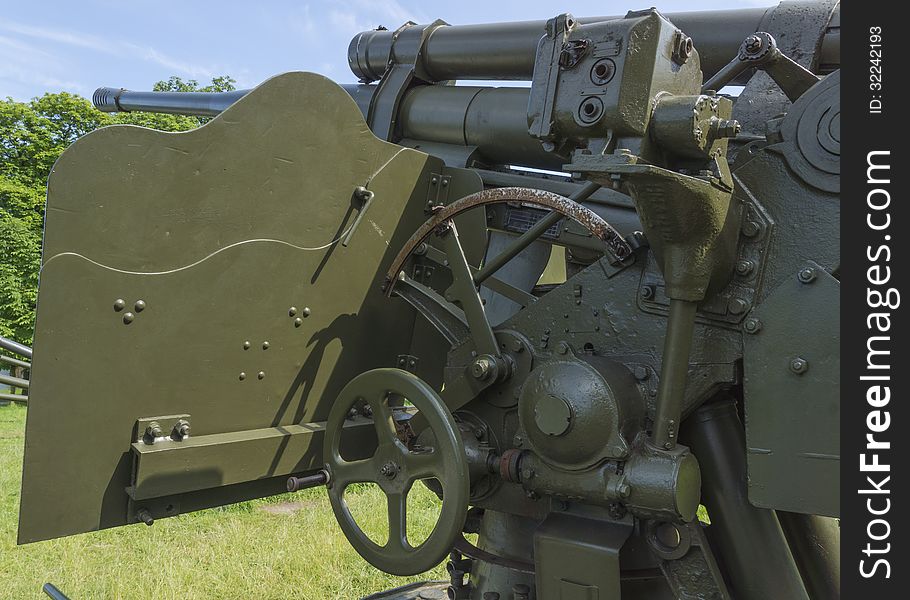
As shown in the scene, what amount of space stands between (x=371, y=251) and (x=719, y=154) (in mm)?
1561

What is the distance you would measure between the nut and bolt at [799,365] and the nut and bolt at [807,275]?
0.72 ft

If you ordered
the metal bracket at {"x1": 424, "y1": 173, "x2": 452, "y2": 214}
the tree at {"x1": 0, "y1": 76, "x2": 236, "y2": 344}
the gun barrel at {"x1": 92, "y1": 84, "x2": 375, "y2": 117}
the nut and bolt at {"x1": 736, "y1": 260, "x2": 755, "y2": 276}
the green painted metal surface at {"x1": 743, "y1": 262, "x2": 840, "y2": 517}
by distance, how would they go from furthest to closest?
1. the tree at {"x1": 0, "y1": 76, "x2": 236, "y2": 344}
2. the gun barrel at {"x1": 92, "y1": 84, "x2": 375, "y2": 117}
3. the metal bracket at {"x1": 424, "y1": 173, "x2": 452, "y2": 214}
4. the nut and bolt at {"x1": 736, "y1": 260, "x2": 755, "y2": 276}
5. the green painted metal surface at {"x1": 743, "y1": 262, "x2": 840, "y2": 517}

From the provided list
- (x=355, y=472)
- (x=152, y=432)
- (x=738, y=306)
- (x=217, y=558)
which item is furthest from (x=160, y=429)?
(x=217, y=558)

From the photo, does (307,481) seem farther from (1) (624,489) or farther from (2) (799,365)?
(2) (799,365)

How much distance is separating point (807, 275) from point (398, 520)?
148 cm

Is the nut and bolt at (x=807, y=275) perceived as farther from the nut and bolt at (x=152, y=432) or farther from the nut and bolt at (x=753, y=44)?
the nut and bolt at (x=152, y=432)

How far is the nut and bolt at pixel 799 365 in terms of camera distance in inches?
87.6

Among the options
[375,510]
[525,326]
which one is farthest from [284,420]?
[375,510]

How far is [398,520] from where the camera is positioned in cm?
265

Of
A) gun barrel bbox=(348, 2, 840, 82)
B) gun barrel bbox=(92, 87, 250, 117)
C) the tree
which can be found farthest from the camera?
the tree

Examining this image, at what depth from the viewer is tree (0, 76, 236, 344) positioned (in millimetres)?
15867

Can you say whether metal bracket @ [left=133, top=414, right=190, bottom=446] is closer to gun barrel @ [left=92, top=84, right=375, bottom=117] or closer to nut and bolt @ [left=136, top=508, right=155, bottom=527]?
nut and bolt @ [left=136, top=508, right=155, bottom=527]

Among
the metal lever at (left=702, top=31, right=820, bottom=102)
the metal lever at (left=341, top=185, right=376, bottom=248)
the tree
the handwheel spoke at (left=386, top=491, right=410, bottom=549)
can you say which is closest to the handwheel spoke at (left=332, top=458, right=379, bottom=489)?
the handwheel spoke at (left=386, top=491, right=410, bottom=549)

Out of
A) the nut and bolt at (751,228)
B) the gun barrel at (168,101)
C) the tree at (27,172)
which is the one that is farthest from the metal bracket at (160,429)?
the tree at (27,172)
